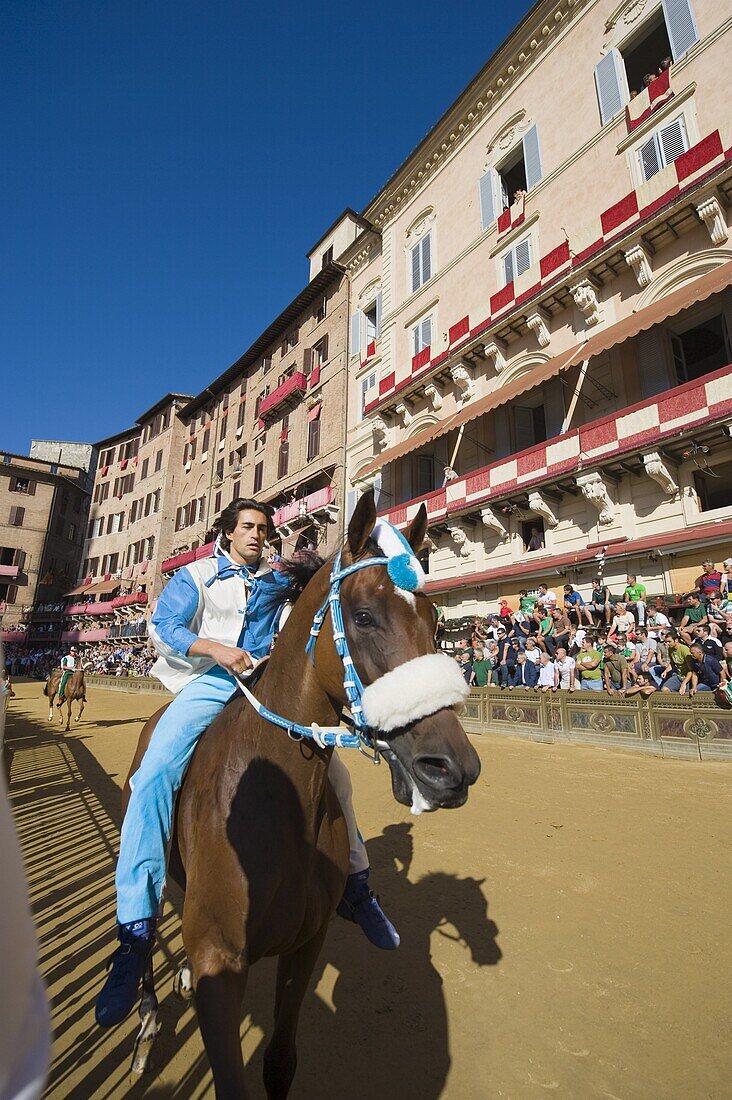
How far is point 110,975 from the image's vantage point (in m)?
2.38

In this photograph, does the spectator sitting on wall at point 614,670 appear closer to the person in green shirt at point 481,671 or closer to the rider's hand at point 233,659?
the person in green shirt at point 481,671

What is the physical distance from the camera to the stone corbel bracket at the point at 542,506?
1581 cm

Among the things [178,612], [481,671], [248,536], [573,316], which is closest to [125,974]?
[178,612]

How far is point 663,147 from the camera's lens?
49.4 feet

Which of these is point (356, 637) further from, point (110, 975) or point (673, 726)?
point (673, 726)

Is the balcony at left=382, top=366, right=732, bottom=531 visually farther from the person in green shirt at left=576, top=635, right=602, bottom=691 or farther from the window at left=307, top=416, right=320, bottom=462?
the window at left=307, top=416, right=320, bottom=462

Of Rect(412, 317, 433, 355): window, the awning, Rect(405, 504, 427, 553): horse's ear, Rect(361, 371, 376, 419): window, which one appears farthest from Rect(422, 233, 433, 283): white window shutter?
Rect(405, 504, 427, 553): horse's ear

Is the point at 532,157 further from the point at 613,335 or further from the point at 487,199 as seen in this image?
the point at 613,335

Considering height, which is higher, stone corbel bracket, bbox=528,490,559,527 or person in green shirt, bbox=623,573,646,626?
stone corbel bracket, bbox=528,490,559,527

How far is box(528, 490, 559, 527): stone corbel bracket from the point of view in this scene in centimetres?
1581

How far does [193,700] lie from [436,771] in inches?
64.8

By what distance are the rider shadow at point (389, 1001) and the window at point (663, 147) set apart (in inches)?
740

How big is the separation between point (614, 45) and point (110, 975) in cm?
2459

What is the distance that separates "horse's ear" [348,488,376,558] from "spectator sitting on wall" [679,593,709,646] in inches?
382
